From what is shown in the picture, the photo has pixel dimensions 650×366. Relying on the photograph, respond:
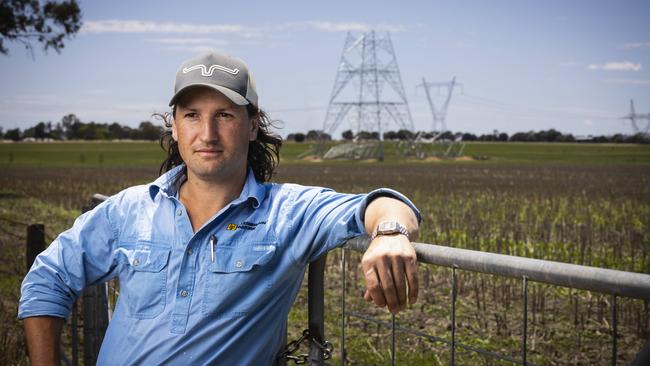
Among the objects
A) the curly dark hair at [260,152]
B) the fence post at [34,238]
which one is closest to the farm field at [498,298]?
the fence post at [34,238]

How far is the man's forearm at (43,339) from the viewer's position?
258cm

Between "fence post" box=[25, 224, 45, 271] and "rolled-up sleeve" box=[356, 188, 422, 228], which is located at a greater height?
"rolled-up sleeve" box=[356, 188, 422, 228]

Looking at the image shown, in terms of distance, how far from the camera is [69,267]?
2.77 meters

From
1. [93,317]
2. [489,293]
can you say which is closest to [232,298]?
[93,317]

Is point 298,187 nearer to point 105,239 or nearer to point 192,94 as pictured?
point 192,94

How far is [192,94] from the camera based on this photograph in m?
2.82

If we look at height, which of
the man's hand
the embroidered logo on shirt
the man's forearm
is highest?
the embroidered logo on shirt

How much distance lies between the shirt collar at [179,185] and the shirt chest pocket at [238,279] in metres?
0.21

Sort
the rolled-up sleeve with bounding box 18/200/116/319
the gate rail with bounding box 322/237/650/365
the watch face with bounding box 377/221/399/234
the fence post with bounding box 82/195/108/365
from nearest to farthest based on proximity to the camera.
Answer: the gate rail with bounding box 322/237/650/365 → the watch face with bounding box 377/221/399/234 → the rolled-up sleeve with bounding box 18/200/116/319 → the fence post with bounding box 82/195/108/365

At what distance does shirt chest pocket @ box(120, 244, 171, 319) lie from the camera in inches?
103

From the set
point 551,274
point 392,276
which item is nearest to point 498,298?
point 392,276

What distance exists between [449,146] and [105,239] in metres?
81.8

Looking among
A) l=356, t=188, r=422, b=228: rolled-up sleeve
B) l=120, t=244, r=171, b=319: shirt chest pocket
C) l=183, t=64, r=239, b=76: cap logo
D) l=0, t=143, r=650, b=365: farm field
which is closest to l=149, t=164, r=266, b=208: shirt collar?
l=120, t=244, r=171, b=319: shirt chest pocket

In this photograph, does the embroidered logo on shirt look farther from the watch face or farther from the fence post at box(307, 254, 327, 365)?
the watch face
